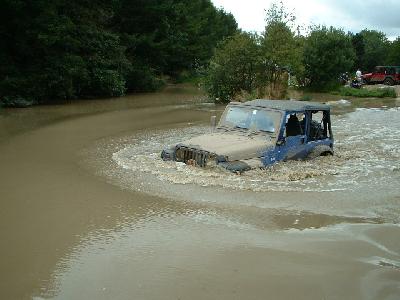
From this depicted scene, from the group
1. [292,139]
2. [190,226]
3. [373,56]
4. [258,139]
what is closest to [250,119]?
[258,139]

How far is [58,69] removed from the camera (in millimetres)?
27328

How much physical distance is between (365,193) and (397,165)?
3083 mm

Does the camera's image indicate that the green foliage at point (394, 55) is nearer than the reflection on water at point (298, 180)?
No

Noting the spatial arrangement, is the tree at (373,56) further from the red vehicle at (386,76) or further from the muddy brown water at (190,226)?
the muddy brown water at (190,226)

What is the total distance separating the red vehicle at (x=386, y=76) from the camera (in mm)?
43094

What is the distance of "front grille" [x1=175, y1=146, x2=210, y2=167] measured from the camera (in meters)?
9.97

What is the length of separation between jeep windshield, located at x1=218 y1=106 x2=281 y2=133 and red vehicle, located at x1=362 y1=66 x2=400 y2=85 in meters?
35.9

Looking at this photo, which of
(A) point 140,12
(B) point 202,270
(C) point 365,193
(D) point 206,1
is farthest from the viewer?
(D) point 206,1

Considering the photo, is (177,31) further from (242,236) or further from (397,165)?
(242,236)

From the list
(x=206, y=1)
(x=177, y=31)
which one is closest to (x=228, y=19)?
(x=206, y=1)

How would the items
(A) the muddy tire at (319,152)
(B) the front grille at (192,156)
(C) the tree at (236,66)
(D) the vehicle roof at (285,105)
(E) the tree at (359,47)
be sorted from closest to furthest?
(B) the front grille at (192,156) < (D) the vehicle roof at (285,105) < (A) the muddy tire at (319,152) < (C) the tree at (236,66) < (E) the tree at (359,47)

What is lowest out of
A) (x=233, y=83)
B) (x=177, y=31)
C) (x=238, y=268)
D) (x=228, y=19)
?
(x=238, y=268)

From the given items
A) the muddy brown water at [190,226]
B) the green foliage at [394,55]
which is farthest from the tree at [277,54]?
the green foliage at [394,55]

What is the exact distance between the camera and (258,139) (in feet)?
34.4
